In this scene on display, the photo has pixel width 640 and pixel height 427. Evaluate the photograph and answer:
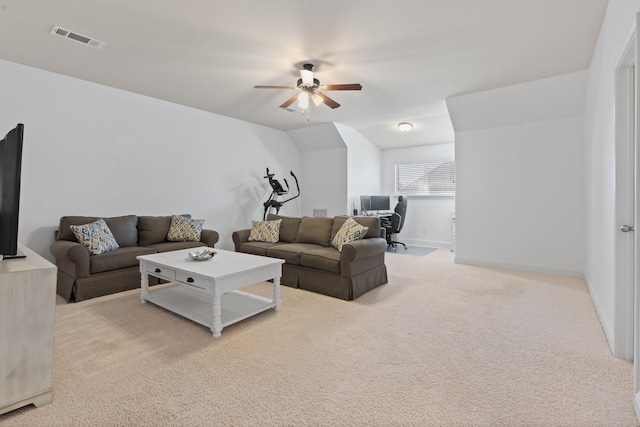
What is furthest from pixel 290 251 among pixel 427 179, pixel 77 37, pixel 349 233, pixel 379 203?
pixel 427 179

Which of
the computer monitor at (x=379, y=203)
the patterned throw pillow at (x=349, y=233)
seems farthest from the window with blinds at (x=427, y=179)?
the patterned throw pillow at (x=349, y=233)

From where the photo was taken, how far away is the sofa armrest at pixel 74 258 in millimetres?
3211

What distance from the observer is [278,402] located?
1693mm

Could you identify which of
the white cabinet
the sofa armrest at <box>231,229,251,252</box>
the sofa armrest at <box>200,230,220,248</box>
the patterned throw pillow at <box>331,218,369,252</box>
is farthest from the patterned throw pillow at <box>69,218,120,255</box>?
the patterned throw pillow at <box>331,218,369,252</box>

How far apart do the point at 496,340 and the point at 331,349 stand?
1264mm

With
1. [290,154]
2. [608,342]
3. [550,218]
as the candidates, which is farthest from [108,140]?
[550,218]

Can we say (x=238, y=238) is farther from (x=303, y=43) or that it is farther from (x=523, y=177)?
(x=523, y=177)

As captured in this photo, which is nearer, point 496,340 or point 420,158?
point 496,340

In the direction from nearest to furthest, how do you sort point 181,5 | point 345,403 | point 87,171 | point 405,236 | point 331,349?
point 345,403
point 331,349
point 181,5
point 87,171
point 405,236

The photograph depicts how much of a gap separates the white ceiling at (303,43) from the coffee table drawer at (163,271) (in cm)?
213

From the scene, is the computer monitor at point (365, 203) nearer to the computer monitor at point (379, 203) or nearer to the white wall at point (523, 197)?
the computer monitor at point (379, 203)

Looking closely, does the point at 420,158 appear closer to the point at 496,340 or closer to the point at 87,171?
the point at 496,340

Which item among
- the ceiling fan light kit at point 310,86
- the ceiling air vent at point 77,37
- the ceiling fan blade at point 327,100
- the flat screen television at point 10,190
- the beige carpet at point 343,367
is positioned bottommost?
the beige carpet at point 343,367

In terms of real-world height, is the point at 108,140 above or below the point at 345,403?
above
